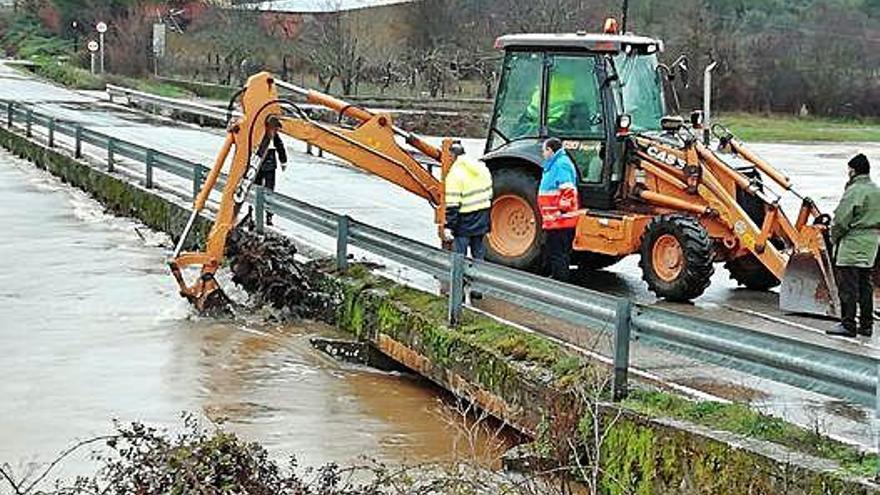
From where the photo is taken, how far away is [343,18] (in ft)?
233

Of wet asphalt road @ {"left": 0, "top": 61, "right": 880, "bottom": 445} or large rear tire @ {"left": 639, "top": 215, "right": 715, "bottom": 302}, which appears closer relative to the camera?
wet asphalt road @ {"left": 0, "top": 61, "right": 880, "bottom": 445}

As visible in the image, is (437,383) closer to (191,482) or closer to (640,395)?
(640,395)

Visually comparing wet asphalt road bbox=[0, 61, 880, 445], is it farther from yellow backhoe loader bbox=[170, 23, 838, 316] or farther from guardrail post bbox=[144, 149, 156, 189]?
guardrail post bbox=[144, 149, 156, 189]

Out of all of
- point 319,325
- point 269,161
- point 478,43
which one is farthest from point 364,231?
point 478,43

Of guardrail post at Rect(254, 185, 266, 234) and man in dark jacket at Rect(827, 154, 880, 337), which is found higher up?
man in dark jacket at Rect(827, 154, 880, 337)

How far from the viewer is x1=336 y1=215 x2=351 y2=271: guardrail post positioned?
14.9 meters

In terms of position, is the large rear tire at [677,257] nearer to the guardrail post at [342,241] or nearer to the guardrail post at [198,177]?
the guardrail post at [342,241]

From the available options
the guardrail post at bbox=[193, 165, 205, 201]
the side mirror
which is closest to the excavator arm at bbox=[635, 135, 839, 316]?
the side mirror

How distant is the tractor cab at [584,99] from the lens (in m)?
14.0

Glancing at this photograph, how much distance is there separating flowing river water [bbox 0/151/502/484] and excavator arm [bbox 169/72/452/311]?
1.01 metres

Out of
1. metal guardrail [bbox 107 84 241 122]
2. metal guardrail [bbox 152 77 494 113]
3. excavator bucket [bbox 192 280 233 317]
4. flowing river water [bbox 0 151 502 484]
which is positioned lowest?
flowing river water [bbox 0 151 502 484]

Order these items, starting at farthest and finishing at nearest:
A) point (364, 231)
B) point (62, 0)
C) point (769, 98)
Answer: point (62, 0) < point (769, 98) < point (364, 231)

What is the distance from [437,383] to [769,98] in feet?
185

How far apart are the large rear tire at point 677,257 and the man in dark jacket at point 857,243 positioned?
50.8 inches
